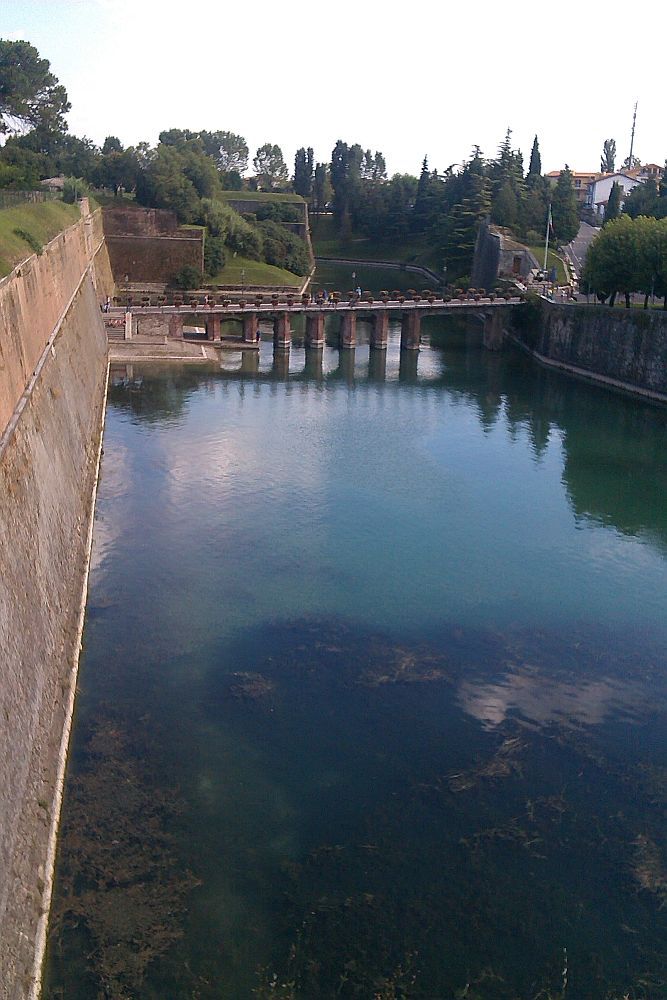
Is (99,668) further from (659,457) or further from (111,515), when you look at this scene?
(659,457)

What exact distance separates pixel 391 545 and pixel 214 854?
9.33 m

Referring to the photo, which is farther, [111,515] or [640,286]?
[640,286]

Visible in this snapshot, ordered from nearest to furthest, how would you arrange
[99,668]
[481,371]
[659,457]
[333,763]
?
[333,763] < [99,668] < [659,457] < [481,371]

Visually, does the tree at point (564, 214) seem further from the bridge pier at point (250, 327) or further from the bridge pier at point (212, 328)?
the bridge pier at point (212, 328)

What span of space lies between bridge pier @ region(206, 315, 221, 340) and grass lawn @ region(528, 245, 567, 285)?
18.6 meters

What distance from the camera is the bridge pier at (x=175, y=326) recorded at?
41.2 meters

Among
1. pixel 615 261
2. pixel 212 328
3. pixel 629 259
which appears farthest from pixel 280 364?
pixel 629 259

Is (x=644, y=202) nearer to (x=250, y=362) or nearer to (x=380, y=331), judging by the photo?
(x=380, y=331)

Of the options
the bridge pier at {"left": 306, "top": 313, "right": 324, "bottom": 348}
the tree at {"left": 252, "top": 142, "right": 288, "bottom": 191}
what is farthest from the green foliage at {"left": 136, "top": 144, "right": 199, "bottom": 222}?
the tree at {"left": 252, "top": 142, "right": 288, "bottom": 191}

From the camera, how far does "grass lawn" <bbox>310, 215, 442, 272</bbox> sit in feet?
269

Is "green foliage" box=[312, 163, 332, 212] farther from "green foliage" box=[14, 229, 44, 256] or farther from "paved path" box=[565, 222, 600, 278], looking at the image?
"green foliage" box=[14, 229, 44, 256]

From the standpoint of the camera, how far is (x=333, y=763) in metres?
11.3

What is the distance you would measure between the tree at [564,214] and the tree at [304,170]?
1648 inches

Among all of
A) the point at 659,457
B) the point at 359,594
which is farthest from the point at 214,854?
the point at 659,457
